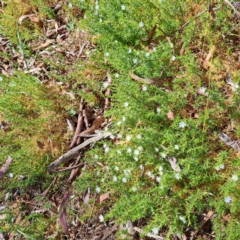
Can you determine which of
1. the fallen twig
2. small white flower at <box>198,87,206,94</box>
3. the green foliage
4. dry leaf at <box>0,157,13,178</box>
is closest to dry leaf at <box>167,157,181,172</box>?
the green foliage

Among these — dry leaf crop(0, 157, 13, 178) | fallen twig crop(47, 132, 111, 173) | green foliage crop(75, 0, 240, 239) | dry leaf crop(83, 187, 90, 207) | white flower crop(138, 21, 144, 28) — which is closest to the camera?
green foliage crop(75, 0, 240, 239)

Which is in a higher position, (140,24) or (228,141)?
(140,24)

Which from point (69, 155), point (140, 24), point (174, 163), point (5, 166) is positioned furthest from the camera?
point (5, 166)

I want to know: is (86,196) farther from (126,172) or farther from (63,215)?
(126,172)

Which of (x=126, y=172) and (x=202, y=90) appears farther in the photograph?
(x=126, y=172)

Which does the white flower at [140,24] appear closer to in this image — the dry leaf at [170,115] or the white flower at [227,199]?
the dry leaf at [170,115]

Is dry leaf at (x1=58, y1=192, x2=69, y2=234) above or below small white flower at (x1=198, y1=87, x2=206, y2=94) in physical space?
below

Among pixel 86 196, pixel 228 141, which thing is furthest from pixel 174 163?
pixel 86 196

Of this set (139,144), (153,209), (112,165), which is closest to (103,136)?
(112,165)

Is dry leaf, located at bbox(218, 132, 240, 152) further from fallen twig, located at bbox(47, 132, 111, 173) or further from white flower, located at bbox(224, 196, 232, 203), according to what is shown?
fallen twig, located at bbox(47, 132, 111, 173)
